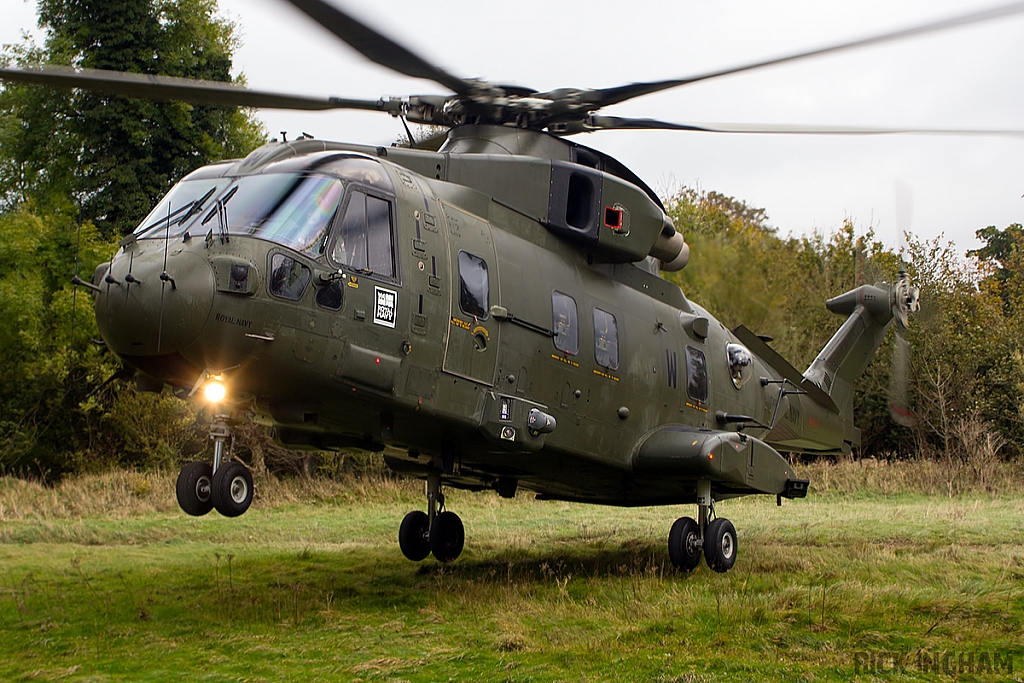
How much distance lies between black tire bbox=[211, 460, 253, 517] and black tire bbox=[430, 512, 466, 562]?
5170 mm

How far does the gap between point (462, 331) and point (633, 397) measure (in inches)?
121

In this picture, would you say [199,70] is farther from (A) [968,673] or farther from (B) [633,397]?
(A) [968,673]

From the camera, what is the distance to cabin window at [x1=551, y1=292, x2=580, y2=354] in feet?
36.6

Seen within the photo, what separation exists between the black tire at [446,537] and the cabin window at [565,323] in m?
3.64

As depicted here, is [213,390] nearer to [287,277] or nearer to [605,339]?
[287,277]

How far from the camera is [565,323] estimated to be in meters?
11.3

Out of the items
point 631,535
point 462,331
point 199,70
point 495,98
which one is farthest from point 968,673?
point 199,70

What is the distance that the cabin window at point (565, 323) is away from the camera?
11156mm

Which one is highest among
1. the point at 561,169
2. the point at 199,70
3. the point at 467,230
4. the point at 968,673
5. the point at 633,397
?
the point at 199,70

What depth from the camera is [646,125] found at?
37.2 ft

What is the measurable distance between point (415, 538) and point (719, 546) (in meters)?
4.16

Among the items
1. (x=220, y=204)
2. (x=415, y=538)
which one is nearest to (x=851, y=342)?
(x=415, y=538)

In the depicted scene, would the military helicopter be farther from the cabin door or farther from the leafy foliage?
the leafy foliage

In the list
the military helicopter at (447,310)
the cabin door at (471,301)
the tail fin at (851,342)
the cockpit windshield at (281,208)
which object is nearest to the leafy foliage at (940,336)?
the tail fin at (851,342)
